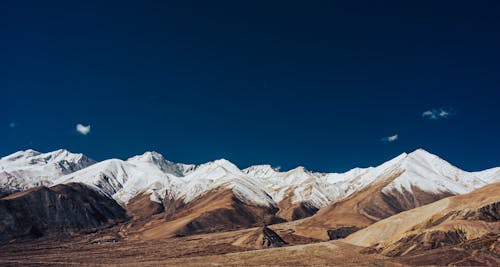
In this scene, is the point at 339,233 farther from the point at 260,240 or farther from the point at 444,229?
the point at 444,229

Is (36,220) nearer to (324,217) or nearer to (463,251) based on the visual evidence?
(324,217)

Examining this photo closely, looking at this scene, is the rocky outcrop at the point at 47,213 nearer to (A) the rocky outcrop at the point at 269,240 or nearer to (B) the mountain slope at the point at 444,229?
(A) the rocky outcrop at the point at 269,240

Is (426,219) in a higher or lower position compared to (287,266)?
higher

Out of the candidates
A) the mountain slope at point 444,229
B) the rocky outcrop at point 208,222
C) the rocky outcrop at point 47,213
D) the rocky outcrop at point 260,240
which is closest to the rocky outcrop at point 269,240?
the rocky outcrop at point 260,240

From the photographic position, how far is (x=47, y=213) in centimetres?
15900

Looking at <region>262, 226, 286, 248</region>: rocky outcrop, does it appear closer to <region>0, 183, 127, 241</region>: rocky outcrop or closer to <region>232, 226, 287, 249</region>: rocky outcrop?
<region>232, 226, 287, 249</region>: rocky outcrop

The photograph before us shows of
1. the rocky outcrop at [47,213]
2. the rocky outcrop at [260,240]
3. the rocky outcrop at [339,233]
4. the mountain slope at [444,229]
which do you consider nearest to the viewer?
the mountain slope at [444,229]

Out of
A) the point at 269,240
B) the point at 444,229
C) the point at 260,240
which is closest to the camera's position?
the point at 444,229

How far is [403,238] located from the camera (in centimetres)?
6831

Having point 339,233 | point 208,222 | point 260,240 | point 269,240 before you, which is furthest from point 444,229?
point 208,222

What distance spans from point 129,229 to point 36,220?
3658cm

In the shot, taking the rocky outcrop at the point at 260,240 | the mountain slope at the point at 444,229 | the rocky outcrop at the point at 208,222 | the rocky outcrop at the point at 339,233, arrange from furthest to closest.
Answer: the rocky outcrop at the point at 208,222 < the rocky outcrop at the point at 339,233 < the rocky outcrop at the point at 260,240 < the mountain slope at the point at 444,229

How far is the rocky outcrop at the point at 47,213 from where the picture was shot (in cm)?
13857

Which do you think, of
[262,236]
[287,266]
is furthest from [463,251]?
[262,236]
